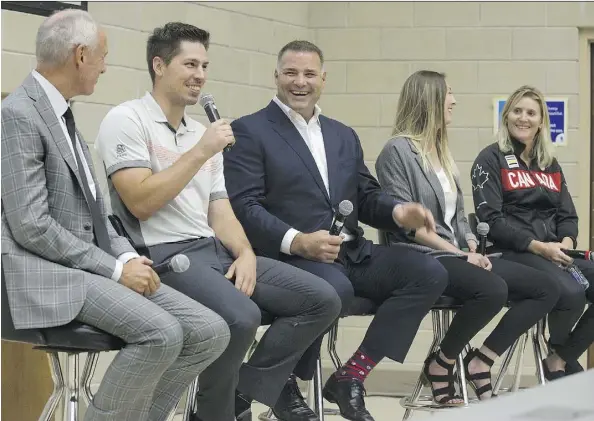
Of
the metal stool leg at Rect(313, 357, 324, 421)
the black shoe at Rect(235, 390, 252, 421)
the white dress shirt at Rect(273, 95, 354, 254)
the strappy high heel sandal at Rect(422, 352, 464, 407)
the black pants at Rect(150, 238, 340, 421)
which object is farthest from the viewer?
the strappy high heel sandal at Rect(422, 352, 464, 407)

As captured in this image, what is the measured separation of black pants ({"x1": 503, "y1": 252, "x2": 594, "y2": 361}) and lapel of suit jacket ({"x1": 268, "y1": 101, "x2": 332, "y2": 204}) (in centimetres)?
105

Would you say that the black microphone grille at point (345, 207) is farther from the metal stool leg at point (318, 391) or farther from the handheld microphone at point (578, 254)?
the handheld microphone at point (578, 254)

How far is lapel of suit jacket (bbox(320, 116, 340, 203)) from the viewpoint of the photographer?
3453mm

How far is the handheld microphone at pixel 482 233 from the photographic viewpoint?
3770 mm

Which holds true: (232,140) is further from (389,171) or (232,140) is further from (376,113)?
(376,113)

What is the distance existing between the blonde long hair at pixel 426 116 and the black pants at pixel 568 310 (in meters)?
0.49

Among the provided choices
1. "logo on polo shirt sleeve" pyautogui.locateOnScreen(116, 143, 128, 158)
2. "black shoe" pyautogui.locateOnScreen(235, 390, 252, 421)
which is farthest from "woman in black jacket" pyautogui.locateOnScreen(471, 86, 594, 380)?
"logo on polo shirt sleeve" pyautogui.locateOnScreen(116, 143, 128, 158)

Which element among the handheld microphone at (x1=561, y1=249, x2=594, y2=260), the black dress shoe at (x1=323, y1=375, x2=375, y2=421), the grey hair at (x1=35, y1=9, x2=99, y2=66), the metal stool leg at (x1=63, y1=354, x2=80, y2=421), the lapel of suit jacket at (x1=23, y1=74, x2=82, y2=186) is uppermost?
the grey hair at (x1=35, y1=9, x2=99, y2=66)

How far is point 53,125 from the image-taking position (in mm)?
2490

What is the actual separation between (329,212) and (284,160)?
0.76 ft

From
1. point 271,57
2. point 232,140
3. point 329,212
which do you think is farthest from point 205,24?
point 232,140

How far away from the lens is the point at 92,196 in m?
2.57

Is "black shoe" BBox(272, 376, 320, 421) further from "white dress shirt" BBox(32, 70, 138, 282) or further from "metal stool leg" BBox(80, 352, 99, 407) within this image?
"white dress shirt" BBox(32, 70, 138, 282)

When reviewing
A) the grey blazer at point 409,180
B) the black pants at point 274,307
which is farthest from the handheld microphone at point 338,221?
the grey blazer at point 409,180
